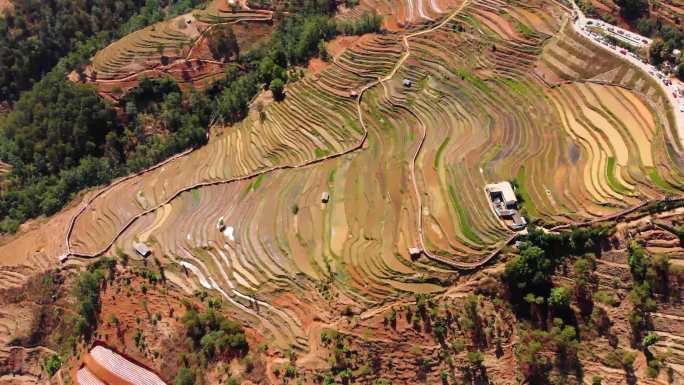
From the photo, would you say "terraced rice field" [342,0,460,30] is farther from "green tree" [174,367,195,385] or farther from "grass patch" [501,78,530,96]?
"green tree" [174,367,195,385]

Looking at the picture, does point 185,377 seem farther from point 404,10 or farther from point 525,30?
point 525,30

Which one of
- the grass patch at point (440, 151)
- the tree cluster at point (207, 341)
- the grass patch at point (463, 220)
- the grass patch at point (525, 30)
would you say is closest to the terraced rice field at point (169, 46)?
the grass patch at point (525, 30)

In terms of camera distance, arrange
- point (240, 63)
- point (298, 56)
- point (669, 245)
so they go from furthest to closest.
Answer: point (240, 63)
point (298, 56)
point (669, 245)

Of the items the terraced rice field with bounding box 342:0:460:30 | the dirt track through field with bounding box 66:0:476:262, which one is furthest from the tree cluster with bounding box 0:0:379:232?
the dirt track through field with bounding box 66:0:476:262

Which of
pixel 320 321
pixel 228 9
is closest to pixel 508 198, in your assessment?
pixel 320 321

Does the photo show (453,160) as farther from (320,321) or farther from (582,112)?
(320,321)
